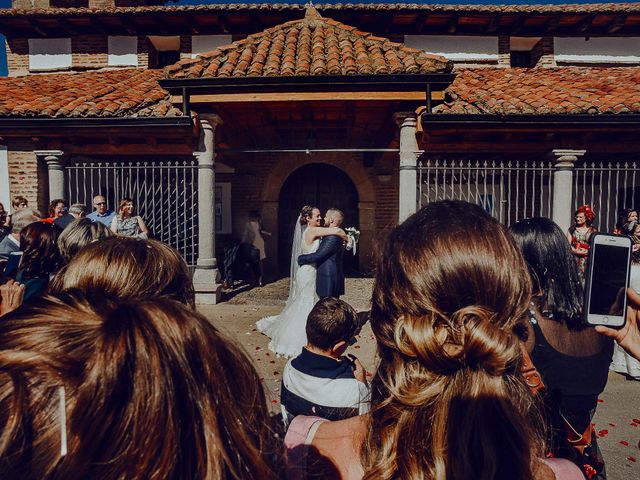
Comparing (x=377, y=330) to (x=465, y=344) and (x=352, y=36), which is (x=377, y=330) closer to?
(x=465, y=344)

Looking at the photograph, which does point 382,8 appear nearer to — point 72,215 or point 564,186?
point 564,186

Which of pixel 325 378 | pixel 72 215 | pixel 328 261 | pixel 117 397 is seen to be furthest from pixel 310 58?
pixel 117 397

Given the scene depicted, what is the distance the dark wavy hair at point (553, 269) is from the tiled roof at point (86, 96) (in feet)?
22.8

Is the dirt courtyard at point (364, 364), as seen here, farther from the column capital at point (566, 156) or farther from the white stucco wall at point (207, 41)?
the white stucco wall at point (207, 41)

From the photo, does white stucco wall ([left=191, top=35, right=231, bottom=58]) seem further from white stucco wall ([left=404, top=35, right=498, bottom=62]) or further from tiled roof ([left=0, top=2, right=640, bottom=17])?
white stucco wall ([left=404, top=35, right=498, bottom=62])

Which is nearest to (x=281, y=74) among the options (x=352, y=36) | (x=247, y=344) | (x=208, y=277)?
(x=352, y=36)

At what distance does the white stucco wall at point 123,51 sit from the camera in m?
11.9

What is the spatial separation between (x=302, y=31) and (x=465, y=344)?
9.20 m

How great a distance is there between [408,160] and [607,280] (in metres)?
6.20

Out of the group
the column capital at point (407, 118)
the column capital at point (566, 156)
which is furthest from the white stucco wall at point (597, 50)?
the column capital at point (407, 118)

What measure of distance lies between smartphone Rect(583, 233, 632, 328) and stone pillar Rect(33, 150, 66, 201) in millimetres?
8795

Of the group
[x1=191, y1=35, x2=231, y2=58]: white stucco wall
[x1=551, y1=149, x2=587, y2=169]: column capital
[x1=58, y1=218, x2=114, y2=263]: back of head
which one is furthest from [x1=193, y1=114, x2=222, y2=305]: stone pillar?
[x1=551, y1=149, x2=587, y2=169]: column capital

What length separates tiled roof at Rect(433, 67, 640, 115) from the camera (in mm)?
7637

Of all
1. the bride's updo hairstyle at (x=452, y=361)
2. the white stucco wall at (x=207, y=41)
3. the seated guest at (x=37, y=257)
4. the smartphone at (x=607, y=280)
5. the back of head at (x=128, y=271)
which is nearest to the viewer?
the bride's updo hairstyle at (x=452, y=361)
